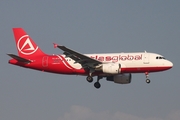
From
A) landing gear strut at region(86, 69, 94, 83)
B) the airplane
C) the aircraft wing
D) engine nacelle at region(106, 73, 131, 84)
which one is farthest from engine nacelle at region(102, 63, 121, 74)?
engine nacelle at region(106, 73, 131, 84)

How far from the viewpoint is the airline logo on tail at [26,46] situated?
243 feet

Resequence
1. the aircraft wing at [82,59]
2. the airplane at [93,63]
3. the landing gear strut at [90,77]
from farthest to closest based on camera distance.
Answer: the landing gear strut at [90,77], the airplane at [93,63], the aircraft wing at [82,59]

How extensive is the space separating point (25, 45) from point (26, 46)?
0.79 feet

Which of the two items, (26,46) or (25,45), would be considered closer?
(26,46)

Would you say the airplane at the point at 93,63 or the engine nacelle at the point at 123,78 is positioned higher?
the airplane at the point at 93,63

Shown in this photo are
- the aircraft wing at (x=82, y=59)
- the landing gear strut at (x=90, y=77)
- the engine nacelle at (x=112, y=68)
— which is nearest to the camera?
the aircraft wing at (x=82, y=59)

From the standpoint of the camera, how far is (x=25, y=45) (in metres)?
75.1

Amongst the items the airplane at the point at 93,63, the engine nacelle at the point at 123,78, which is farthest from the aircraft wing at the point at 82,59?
the engine nacelle at the point at 123,78

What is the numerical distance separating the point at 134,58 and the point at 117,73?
283cm

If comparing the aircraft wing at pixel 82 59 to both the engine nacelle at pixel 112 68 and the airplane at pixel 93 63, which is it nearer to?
the airplane at pixel 93 63

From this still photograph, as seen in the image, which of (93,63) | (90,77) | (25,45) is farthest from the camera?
(25,45)

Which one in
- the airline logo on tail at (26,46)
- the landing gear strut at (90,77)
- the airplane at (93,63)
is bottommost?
the landing gear strut at (90,77)

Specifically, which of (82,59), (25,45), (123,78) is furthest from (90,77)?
(25,45)

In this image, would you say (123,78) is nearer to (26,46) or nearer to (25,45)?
(26,46)
